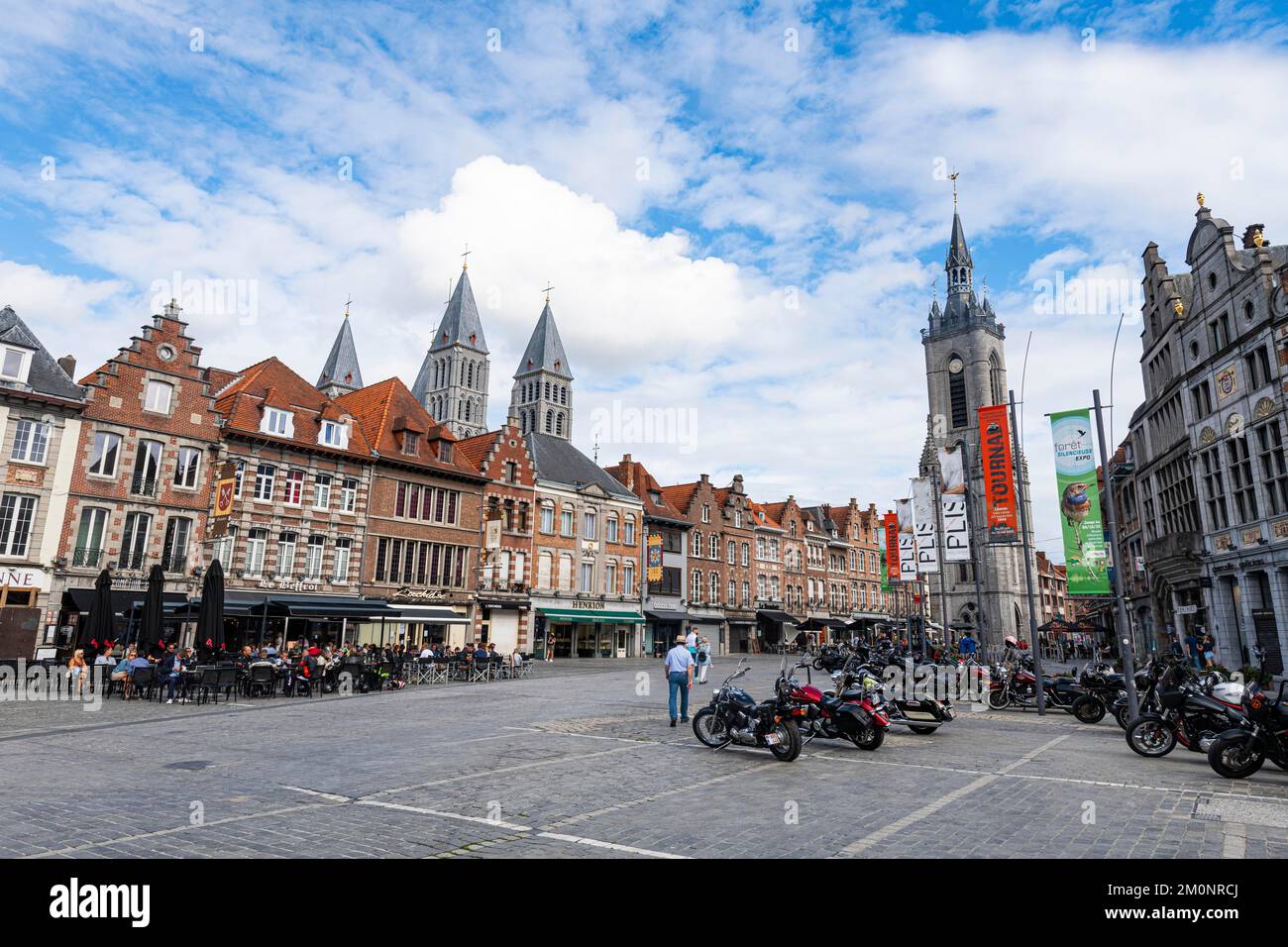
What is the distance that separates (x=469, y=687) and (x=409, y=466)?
14740 mm

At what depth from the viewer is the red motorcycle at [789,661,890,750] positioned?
39.0 ft

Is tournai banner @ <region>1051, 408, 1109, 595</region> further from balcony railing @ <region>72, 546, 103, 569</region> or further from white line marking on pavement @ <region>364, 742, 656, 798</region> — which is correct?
balcony railing @ <region>72, 546, 103, 569</region>

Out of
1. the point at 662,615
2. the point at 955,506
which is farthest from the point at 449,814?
the point at 662,615

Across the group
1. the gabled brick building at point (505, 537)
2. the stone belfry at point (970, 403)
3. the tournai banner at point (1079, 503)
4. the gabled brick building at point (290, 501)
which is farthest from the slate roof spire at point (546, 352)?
the tournai banner at point (1079, 503)

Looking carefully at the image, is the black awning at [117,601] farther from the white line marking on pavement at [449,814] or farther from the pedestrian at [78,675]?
the white line marking on pavement at [449,814]

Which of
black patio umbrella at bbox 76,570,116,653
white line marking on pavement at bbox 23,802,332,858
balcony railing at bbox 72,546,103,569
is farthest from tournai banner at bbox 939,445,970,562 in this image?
balcony railing at bbox 72,546,103,569

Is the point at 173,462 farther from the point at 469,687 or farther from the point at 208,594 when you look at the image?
the point at 469,687

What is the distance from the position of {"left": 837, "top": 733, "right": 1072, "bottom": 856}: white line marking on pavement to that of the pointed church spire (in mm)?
86138

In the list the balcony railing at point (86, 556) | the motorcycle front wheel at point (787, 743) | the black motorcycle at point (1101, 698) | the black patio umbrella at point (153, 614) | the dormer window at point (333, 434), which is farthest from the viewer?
the dormer window at point (333, 434)

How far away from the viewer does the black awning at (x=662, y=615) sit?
49.0 m

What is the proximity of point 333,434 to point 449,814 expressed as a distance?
29.3 metres

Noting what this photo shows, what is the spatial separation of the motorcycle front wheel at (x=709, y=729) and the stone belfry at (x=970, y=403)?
7464 centimetres

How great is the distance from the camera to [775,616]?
190 ft
